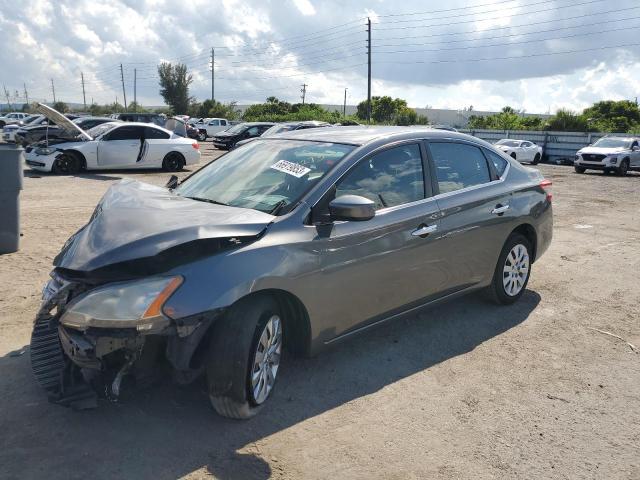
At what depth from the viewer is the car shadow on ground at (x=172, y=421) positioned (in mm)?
2873

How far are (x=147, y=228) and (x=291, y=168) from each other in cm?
119

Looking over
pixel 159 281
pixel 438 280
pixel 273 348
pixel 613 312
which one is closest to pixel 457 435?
pixel 273 348

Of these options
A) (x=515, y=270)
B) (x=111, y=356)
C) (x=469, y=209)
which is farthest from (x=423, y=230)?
(x=111, y=356)

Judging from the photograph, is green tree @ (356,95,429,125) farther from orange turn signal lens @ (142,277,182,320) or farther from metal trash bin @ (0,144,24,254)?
orange turn signal lens @ (142,277,182,320)

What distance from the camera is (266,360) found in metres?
3.38

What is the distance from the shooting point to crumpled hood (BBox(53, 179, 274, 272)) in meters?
3.04

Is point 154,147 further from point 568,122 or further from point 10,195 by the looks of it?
point 568,122

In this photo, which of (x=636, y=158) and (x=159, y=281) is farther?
(x=636, y=158)

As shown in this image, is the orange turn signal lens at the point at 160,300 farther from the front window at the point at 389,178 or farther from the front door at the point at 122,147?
the front door at the point at 122,147

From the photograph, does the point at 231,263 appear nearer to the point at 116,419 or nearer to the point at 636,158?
the point at 116,419

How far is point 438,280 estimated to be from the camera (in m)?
4.50

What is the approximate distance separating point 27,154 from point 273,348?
48.3 feet

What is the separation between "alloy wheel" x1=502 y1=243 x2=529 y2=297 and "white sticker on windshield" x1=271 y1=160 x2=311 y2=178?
2292mm

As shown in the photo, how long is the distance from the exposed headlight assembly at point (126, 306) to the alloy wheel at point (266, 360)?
23.6 inches
